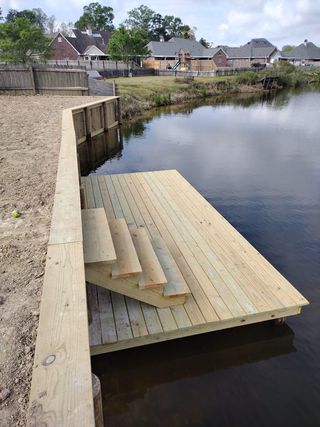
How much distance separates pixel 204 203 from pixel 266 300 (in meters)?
3.33

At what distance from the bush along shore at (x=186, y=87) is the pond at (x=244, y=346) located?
33.0 feet

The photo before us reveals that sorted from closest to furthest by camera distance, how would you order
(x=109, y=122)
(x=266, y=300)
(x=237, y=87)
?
(x=266, y=300), (x=109, y=122), (x=237, y=87)

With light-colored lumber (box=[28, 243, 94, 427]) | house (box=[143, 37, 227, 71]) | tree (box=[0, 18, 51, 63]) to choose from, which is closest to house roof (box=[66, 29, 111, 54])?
house (box=[143, 37, 227, 71])

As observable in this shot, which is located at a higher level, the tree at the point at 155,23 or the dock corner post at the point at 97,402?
the tree at the point at 155,23

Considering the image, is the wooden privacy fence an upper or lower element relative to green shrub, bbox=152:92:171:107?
upper

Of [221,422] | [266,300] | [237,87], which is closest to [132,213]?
[266,300]

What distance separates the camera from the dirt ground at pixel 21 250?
1900mm

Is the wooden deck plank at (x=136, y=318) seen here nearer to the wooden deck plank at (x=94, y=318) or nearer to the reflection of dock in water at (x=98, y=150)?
the wooden deck plank at (x=94, y=318)

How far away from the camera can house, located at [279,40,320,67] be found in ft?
274

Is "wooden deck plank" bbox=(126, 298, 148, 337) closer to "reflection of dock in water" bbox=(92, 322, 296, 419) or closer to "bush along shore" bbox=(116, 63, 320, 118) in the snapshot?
"reflection of dock in water" bbox=(92, 322, 296, 419)

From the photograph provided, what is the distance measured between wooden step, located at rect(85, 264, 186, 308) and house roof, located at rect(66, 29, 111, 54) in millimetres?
59570

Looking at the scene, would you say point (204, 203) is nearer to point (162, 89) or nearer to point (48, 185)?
point (48, 185)

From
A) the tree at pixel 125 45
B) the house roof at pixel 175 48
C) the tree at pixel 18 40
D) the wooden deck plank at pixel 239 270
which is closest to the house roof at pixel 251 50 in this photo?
the house roof at pixel 175 48

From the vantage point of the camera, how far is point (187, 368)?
12.7 ft
